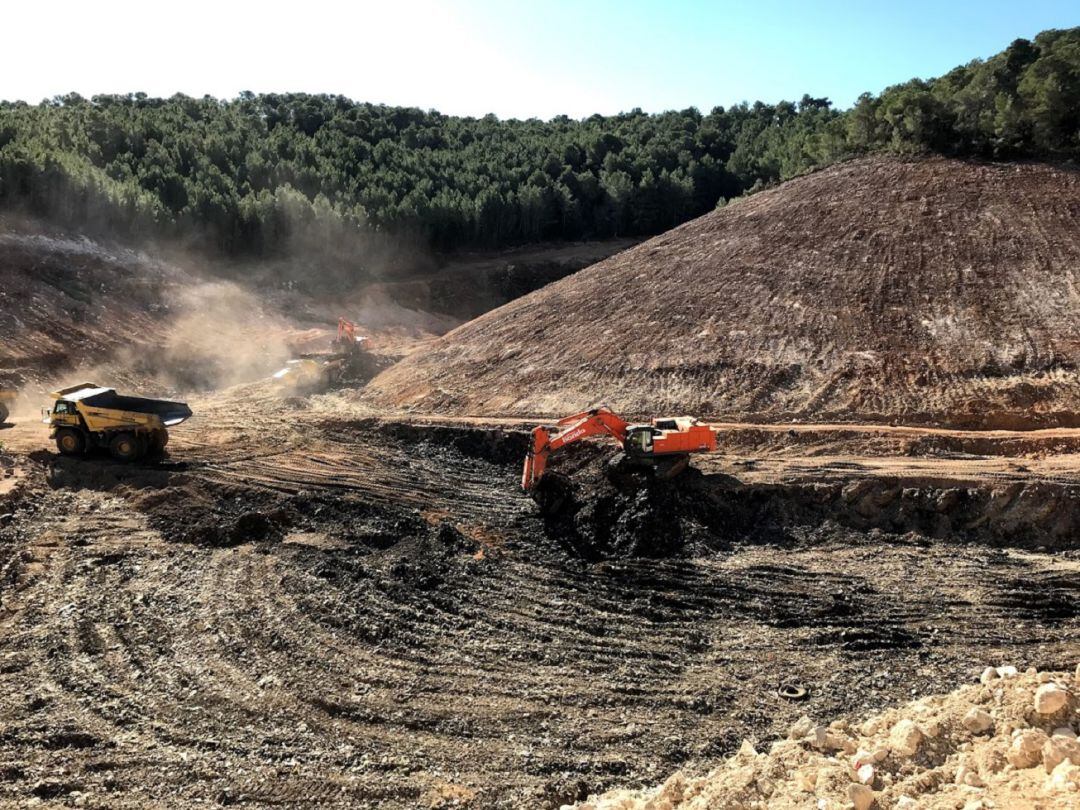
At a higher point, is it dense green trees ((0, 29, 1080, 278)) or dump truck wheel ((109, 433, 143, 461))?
dense green trees ((0, 29, 1080, 278))

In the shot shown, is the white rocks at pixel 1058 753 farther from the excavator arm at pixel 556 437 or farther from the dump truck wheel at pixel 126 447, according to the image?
the dump truck wheel at pixel 126 447

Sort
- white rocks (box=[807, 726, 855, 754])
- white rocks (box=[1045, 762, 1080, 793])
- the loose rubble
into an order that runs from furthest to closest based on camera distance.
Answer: white rocks (box=[807, 726, 855, 754])
the loose rubble
white rocks (box=[1045, 762, 1080, 793])

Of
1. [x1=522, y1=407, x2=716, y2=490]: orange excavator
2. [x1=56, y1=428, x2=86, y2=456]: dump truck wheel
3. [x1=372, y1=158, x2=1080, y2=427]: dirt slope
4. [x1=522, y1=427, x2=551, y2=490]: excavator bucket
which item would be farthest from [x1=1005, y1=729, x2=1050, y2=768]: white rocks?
[x1=56, y1=428, x2=86, y2=456]: dump truck wheel

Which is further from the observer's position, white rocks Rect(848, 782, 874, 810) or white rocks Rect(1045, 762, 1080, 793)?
white rocks Rect(848, 782, 874, 810)

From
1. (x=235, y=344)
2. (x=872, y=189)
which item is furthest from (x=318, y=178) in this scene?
(x=872, y=189)

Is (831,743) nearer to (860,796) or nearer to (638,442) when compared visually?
(860,796)

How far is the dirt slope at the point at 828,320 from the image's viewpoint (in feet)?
64.6

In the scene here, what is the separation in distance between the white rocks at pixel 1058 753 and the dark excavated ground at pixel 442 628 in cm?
242

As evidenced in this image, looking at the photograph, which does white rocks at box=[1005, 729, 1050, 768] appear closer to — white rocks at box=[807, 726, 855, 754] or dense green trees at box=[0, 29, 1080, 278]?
white rocks at box=[807, 726, 855, 754]

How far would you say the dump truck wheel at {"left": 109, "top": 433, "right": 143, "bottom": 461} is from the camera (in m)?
17.1

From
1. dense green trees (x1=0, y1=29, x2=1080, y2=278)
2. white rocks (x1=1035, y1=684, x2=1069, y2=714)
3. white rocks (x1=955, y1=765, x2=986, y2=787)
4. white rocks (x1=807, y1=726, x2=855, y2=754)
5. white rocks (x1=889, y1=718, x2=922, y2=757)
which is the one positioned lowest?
white rocks (x1=807, y1=726, x2=855, y2=754)

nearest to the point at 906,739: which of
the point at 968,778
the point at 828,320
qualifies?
the point at 968,778

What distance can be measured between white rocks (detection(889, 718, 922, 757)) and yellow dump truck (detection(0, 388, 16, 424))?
66.5 ft

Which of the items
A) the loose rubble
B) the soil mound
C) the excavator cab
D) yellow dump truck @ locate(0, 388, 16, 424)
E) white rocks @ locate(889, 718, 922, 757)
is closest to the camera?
the loose rubble
